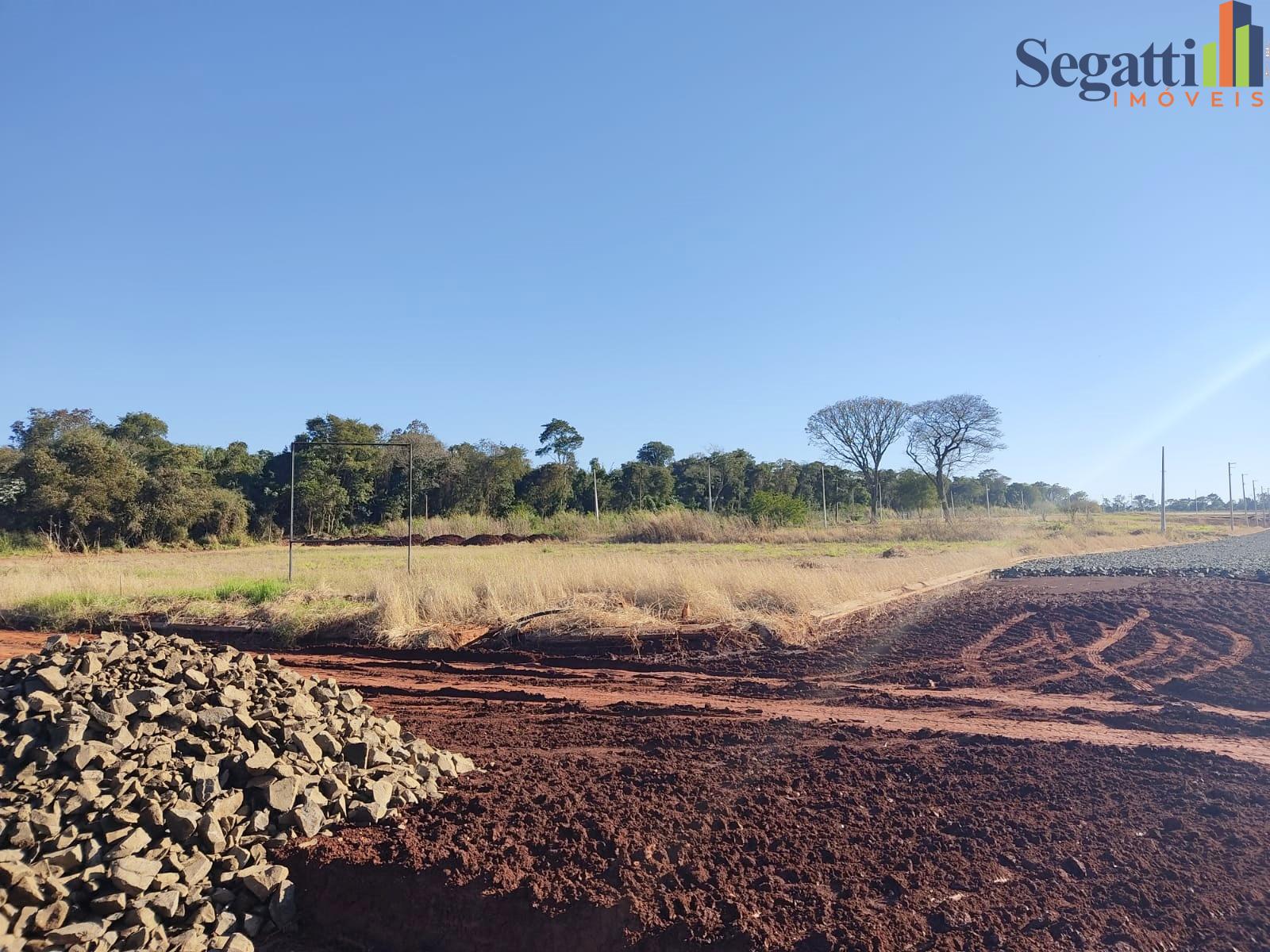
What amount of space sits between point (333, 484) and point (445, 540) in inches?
387

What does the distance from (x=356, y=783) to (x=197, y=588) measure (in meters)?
11.6

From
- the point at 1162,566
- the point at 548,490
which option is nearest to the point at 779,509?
the point at 548,490

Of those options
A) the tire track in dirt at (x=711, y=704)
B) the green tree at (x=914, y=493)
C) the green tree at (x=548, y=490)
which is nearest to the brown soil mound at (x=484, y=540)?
the green tree at (x=548, y=490)

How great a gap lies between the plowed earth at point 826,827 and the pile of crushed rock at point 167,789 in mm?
297

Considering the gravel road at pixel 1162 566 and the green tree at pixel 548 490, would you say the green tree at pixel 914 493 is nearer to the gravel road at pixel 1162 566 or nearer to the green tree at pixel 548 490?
the green tree at pixel 548 490

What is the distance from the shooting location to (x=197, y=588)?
577 inches

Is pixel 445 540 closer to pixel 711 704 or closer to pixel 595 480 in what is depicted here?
pixel 595 480

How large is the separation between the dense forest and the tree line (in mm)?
75

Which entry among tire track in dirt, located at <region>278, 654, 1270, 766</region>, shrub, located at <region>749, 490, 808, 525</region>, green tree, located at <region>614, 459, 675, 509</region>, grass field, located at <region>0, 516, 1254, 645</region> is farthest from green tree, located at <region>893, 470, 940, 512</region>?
tire track in dirt, located at <region>278, 654, 1270, 766</region>

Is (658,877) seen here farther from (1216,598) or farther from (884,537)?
(884,537)

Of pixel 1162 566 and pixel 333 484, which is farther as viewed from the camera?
pixel 333 484

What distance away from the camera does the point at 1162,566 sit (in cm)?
2250

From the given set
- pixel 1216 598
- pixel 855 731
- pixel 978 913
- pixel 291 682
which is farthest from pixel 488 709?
pixel 1216 598

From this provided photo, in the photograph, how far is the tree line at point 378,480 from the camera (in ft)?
100
